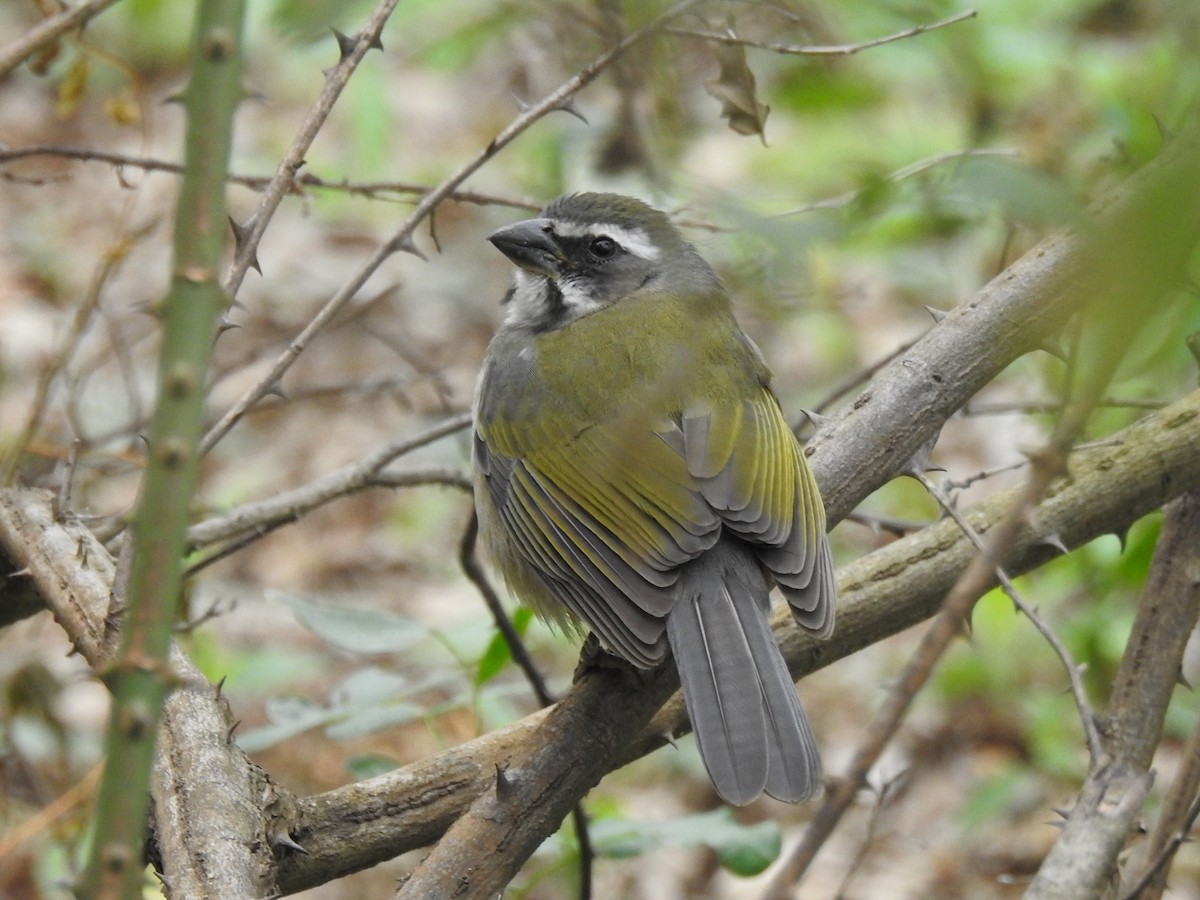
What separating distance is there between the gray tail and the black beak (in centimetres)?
135

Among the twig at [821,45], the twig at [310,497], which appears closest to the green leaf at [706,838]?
the twig at [310,497]

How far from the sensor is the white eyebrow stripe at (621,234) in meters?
4.05

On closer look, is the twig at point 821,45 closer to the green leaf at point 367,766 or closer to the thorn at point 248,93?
the thorn at point 248,93

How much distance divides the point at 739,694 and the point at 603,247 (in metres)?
1.78

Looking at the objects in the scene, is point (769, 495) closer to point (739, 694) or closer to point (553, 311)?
point (739, 694)

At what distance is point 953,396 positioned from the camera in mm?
2889

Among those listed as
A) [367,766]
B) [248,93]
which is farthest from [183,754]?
[248,93]

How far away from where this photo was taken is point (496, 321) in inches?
336

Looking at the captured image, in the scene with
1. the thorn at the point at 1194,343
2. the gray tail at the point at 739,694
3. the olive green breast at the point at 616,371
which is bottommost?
the gray tail at the point at 739,694

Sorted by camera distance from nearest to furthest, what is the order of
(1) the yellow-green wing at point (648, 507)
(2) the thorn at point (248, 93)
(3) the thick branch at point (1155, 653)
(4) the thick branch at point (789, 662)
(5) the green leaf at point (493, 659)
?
(2) the thorn at point (248, 93)
(4) the thick branch at point (789, 662)
(3) the thick branch at point (1155, 653)
(1) the yellow-green wing at point (648, 507)
(5) the green leaf at point (493, 659)

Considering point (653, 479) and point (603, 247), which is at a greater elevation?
point (603, 247)

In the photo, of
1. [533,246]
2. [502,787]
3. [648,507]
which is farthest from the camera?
[533,246]

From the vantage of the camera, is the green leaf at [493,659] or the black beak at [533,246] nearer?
the green leaf at [493,659]

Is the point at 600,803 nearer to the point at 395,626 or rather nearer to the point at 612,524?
the point at 395,626
